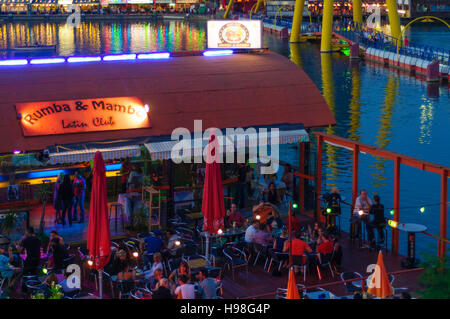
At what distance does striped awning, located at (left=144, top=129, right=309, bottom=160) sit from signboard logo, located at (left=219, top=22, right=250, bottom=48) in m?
7.21

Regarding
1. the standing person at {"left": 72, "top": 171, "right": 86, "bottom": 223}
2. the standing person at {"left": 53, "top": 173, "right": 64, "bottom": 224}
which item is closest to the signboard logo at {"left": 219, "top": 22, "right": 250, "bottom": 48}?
the standing person at {"left": 72, "top": 171, "right": 86, "bottom": 223}

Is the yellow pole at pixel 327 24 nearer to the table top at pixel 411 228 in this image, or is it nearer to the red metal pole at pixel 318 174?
the red metal pole at pixel 318 174

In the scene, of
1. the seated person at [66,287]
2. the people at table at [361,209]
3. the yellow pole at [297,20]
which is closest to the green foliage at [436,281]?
the people at table at [361,209]

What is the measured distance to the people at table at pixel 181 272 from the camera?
1531cm

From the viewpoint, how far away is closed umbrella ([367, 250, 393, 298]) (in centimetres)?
1403

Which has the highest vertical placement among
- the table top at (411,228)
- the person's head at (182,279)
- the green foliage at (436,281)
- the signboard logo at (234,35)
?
the signboard logo at (234,35)

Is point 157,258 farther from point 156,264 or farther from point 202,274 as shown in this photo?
point 202,274

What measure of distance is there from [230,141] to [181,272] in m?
5.97

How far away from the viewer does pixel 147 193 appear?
21.6m

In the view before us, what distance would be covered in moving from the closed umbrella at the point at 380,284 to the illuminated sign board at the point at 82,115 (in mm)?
9468

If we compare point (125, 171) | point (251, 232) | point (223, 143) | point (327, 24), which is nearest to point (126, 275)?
point (251, 232)

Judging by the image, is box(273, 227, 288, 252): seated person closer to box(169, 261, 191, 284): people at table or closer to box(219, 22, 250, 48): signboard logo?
box(169, 261, 191, 284): people at table
